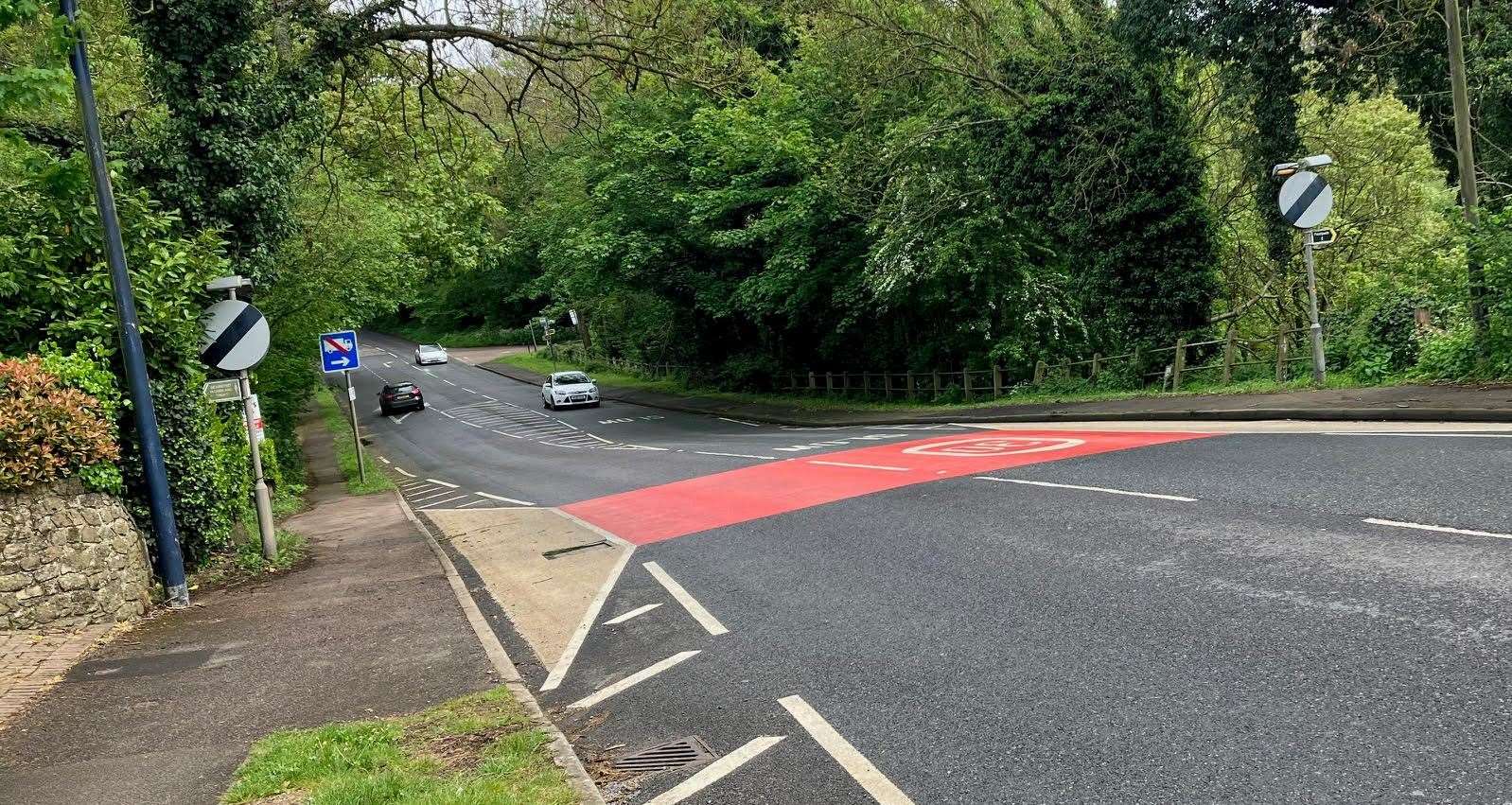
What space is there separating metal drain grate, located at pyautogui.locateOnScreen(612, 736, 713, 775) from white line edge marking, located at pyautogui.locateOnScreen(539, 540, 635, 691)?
1494 mm

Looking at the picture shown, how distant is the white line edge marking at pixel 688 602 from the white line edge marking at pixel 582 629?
0.36m

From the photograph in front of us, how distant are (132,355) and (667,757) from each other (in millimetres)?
6895

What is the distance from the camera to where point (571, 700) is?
590 centimetres

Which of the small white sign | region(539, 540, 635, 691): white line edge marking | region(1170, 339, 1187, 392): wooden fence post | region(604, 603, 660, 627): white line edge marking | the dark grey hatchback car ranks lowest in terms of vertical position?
region(539, 540, 635, 691): white line edge marking

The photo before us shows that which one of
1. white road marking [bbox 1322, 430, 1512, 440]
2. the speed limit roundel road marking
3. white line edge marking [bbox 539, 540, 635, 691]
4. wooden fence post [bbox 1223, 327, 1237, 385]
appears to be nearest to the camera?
white line edge marking [bbox 539, 540, 635, 691]

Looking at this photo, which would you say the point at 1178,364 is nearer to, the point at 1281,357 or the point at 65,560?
the point at 1281,357

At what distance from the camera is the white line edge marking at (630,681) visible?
5.84 metres

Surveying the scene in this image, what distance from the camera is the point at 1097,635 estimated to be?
218 inches

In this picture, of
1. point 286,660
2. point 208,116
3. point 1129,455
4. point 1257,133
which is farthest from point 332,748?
point 1257,133

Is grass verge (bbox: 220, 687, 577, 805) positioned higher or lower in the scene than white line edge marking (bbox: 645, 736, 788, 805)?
higher

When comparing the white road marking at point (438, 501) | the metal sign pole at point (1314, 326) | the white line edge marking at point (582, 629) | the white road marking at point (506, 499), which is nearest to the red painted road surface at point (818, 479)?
the white line edge marking at point (582, 629)

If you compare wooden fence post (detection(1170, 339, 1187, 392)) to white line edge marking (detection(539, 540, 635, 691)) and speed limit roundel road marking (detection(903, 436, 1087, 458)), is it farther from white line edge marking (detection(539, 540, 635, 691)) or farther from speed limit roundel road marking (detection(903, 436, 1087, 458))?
white line edge marking (detection(539, 540, 635, 691))

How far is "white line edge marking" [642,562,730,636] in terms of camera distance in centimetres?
699

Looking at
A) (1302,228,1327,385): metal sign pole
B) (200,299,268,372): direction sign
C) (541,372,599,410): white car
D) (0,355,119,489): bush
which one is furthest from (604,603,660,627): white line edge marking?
(541,372,599,410): white car
